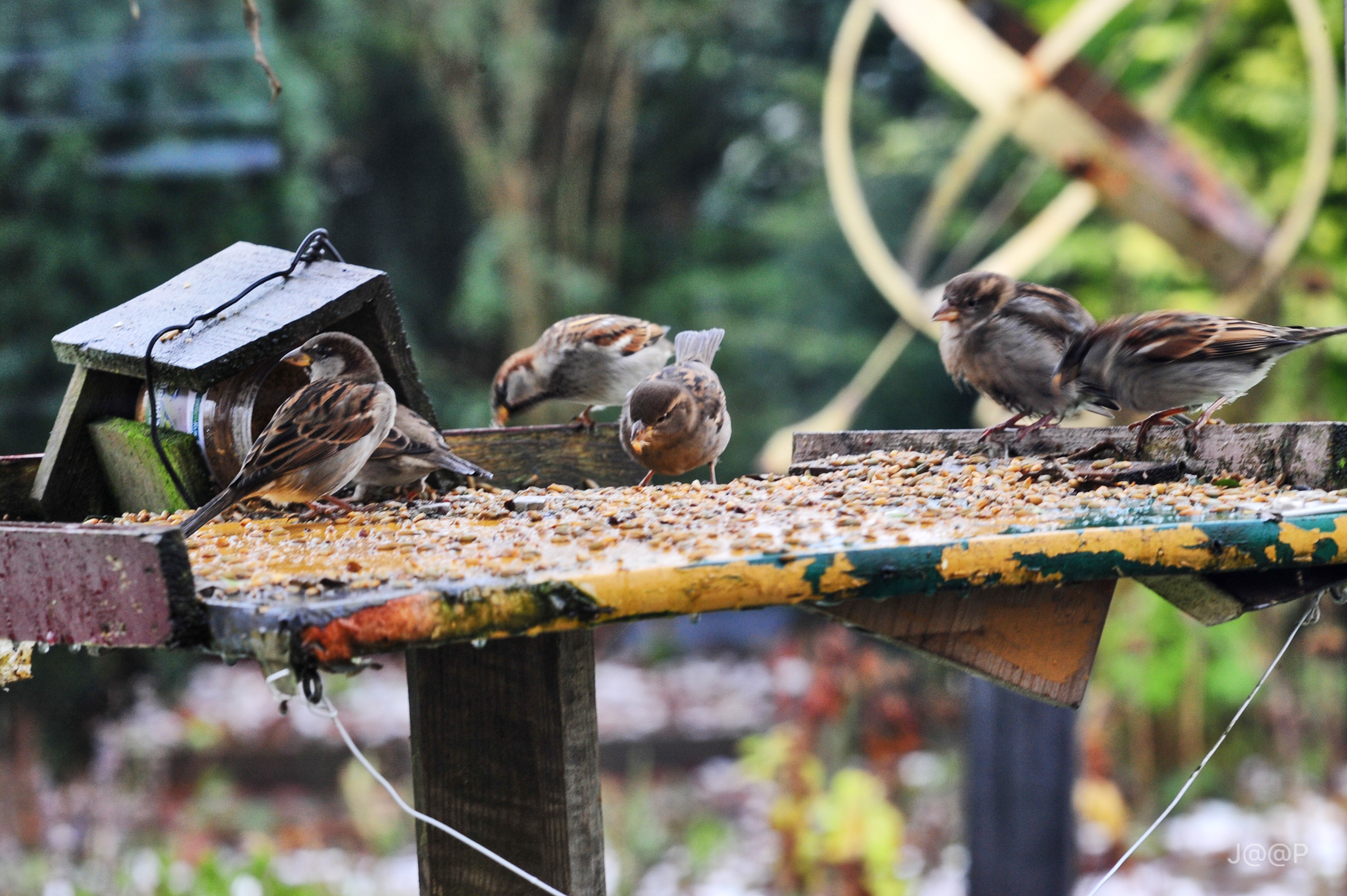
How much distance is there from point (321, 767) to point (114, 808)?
4.09 ft

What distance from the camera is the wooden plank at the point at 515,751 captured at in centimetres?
146

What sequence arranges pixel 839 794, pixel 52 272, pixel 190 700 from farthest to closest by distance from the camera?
pixel 190 700
pixel 52 272
pixel 839 794

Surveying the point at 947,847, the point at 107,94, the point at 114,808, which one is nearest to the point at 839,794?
the point at 947,847

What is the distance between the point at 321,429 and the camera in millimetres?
1965

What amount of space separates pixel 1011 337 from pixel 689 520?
1.47 meters

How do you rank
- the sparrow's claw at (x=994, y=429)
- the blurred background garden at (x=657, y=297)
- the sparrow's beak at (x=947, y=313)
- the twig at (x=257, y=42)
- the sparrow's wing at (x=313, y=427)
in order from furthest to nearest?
the blurred background garden at (x=657, y=297) < the sparrow's beak at (x=947, y=313) < the sparrow's claw at (x=994, y=429) < the sparrow's wing at (x=313, y=427) < the twig at (x=257, y=42)

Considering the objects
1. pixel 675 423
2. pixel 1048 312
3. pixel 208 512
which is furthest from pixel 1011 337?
pixel 208 512

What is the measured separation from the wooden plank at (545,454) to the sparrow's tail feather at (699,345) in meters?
0.52

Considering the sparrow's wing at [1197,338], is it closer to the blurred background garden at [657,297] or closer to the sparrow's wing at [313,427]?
the sparrow's wing at [313,427]

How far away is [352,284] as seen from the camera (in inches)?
86.1

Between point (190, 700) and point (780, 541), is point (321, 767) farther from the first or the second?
point (780, 541)

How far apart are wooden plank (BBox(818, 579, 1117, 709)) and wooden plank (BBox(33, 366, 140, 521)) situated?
1.46m

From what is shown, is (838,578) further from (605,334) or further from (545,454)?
(605,334)

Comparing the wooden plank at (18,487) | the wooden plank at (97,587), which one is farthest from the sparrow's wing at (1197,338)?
the wooden plank at (18,487)
